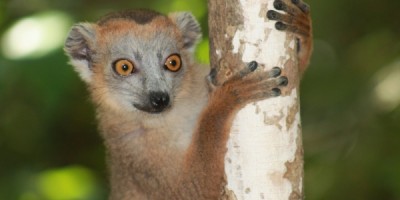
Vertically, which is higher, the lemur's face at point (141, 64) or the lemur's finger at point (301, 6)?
the lemur's finger at point (301, 6)

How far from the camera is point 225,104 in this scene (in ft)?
20.2

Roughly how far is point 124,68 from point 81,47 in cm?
58

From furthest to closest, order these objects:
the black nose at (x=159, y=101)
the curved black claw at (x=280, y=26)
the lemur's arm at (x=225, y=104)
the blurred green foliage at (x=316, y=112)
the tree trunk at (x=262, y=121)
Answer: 1. the blurred green foliage at (x=316, y=112)
2. the black nose at (x=159, y=101)
3. the lemur's arm at (x=225, y=104)
4. the curved black claw at (x=280, y=26)
5. the tree trunk at (x=262, y=121)

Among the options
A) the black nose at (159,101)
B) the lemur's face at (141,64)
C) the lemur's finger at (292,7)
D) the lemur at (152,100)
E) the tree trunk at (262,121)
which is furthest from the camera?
the lemur's face at (141,64)

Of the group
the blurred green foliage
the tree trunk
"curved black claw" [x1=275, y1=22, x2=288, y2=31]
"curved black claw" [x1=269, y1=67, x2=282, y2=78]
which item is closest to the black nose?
the blurred green foliage

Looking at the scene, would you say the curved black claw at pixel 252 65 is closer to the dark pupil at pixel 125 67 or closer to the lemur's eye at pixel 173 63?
the lemur's eye at pixel 173 63

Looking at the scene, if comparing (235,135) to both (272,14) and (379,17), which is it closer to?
(272,14)

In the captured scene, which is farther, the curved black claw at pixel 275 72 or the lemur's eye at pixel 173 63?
the lemur's eye at pixel 173 63

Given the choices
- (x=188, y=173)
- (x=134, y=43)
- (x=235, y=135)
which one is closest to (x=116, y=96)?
(x=134, y=43)

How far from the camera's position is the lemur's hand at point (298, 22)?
18.3ft

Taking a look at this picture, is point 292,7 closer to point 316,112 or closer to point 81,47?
point 81,47

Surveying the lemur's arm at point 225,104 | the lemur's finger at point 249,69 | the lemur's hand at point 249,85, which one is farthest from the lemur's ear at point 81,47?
the lemur's finger at point 249,69

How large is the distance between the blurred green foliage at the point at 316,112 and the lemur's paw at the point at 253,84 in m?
1.68

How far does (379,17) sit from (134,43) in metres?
4.21
